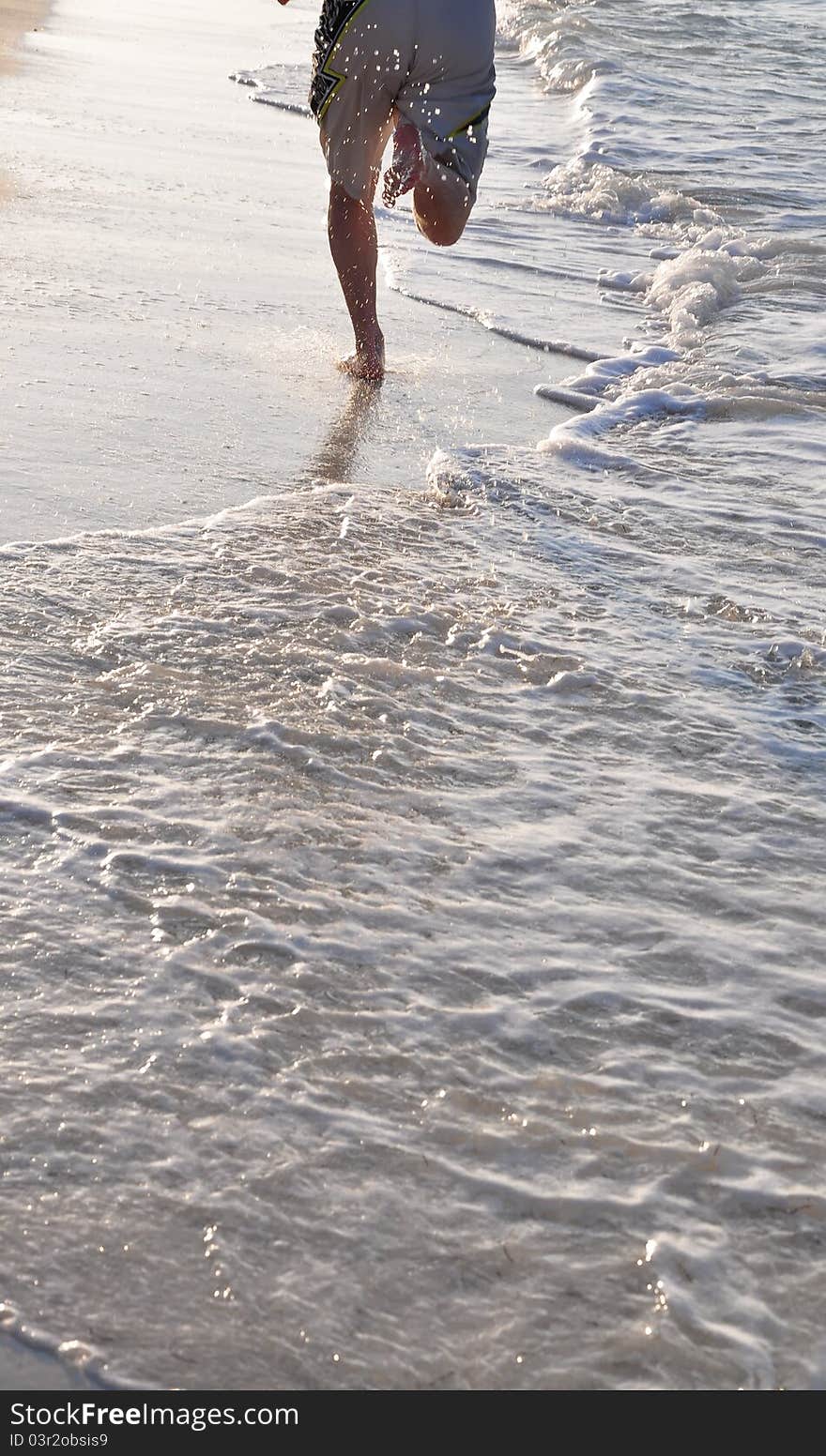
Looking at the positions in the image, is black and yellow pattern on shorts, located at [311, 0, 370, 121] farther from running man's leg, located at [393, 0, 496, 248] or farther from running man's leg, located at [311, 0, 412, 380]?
running man's leg, located at [393, 0, 496, 248]

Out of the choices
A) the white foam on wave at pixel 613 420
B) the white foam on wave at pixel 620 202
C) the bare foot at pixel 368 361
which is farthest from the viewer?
the white foam on wave at pixel 620 202

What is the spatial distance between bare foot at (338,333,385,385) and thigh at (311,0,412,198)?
0.44 meters

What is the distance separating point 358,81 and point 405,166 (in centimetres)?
29

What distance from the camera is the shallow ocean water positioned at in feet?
5.61

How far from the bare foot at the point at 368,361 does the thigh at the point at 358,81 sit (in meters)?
0.44

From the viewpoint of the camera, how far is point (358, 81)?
4.58 meters

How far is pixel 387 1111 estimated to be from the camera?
77.1 inches

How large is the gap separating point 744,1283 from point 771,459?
3.25m

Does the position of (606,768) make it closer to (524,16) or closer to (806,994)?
(806,994)

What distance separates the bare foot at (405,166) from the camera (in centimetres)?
454

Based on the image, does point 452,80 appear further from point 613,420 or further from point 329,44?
point 613,420

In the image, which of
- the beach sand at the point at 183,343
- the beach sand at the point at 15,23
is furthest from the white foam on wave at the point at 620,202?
the beach sand at the point at 15,23

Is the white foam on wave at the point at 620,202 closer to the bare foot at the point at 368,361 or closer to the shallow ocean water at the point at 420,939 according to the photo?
the bare foot at the point at 368,361
